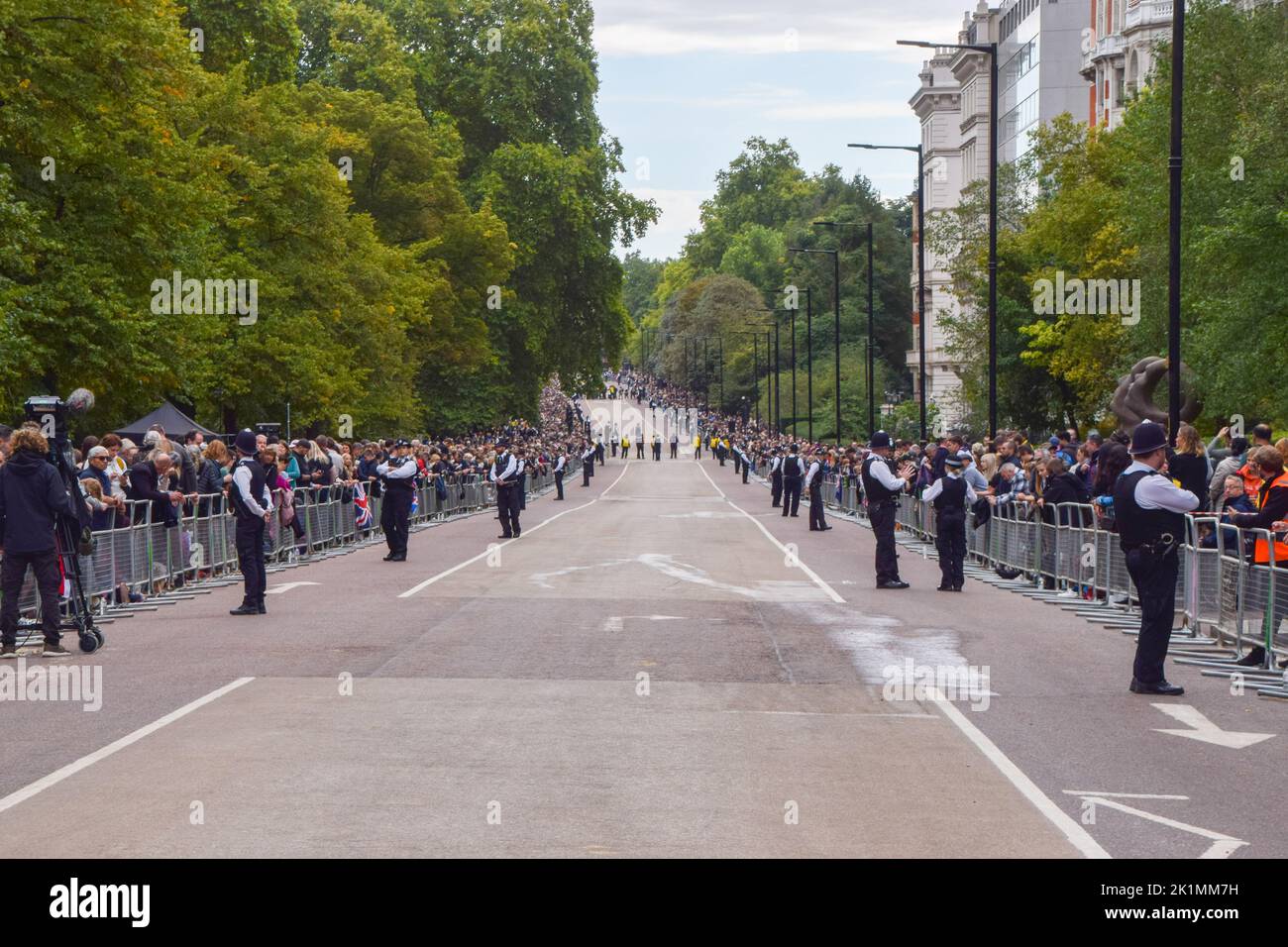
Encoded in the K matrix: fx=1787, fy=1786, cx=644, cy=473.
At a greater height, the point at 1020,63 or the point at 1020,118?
the point at 1020,63

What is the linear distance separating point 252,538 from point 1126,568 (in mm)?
9630

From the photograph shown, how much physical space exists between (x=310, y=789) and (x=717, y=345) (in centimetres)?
16204

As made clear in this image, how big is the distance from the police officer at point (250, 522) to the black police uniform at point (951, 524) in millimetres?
8813

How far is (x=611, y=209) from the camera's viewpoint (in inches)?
3199

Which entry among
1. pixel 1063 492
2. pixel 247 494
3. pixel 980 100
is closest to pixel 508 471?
pixel 1063 492

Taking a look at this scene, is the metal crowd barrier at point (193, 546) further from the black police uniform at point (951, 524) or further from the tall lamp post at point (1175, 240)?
the tall lamp post at point (1175, 240)

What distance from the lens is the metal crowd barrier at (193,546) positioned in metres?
20.4

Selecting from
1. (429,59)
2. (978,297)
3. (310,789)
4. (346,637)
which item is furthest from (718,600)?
(429,59)

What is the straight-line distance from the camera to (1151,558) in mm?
13445

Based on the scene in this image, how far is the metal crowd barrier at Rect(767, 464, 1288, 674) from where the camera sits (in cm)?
1526

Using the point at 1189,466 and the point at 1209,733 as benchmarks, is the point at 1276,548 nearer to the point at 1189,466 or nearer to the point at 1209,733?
the point at 1209,733

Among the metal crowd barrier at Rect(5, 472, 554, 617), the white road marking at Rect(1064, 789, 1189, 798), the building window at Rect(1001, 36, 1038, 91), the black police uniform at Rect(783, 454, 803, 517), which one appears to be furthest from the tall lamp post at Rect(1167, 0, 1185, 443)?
the building window at Rect(1001, 36, 1038, 91)

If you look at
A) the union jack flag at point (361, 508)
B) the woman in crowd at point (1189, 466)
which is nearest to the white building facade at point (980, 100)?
the union jack flag at point (361, 508)
